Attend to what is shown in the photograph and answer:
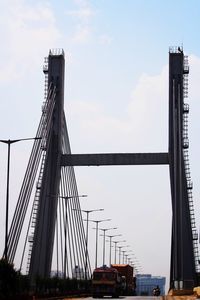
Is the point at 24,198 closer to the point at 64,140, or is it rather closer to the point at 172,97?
the point at 64,140

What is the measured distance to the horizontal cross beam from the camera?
2763 inches

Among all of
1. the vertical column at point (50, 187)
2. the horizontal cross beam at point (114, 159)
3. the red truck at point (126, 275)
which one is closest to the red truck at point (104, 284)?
the vertical column at point (50, 187)

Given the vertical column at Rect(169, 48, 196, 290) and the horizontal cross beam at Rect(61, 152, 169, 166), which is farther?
the horizontal cross beam at Rect(61, 152, 169, 166)

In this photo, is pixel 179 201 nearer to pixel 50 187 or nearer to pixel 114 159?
pixel 114 159

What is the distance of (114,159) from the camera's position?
235ft

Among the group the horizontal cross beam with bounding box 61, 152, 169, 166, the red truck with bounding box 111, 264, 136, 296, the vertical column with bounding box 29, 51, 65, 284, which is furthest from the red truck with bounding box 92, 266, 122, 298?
the horizontal cross beam with bounding box 61, 152, 169, 166

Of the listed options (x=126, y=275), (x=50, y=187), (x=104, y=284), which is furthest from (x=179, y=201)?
(x=126, y=275)

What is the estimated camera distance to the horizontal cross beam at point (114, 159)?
70.2 meters

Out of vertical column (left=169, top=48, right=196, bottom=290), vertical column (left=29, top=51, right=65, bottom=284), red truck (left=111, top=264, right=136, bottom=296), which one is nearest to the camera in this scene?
vertical column (left=29, top=51, right=65, bottom=284)

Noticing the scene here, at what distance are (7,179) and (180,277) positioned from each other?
86.0 feet

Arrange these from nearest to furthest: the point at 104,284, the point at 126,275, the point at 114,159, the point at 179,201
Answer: the point at 104,284
the point at 179,201
the point at 114,159
the point at 126,275

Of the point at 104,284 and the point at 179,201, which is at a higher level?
the point at 179,201

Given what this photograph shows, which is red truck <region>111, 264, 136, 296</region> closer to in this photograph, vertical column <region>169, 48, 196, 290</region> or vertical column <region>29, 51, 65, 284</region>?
vertical column <region>169, 48, 196, 290</region>

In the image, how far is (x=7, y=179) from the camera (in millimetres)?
47312
